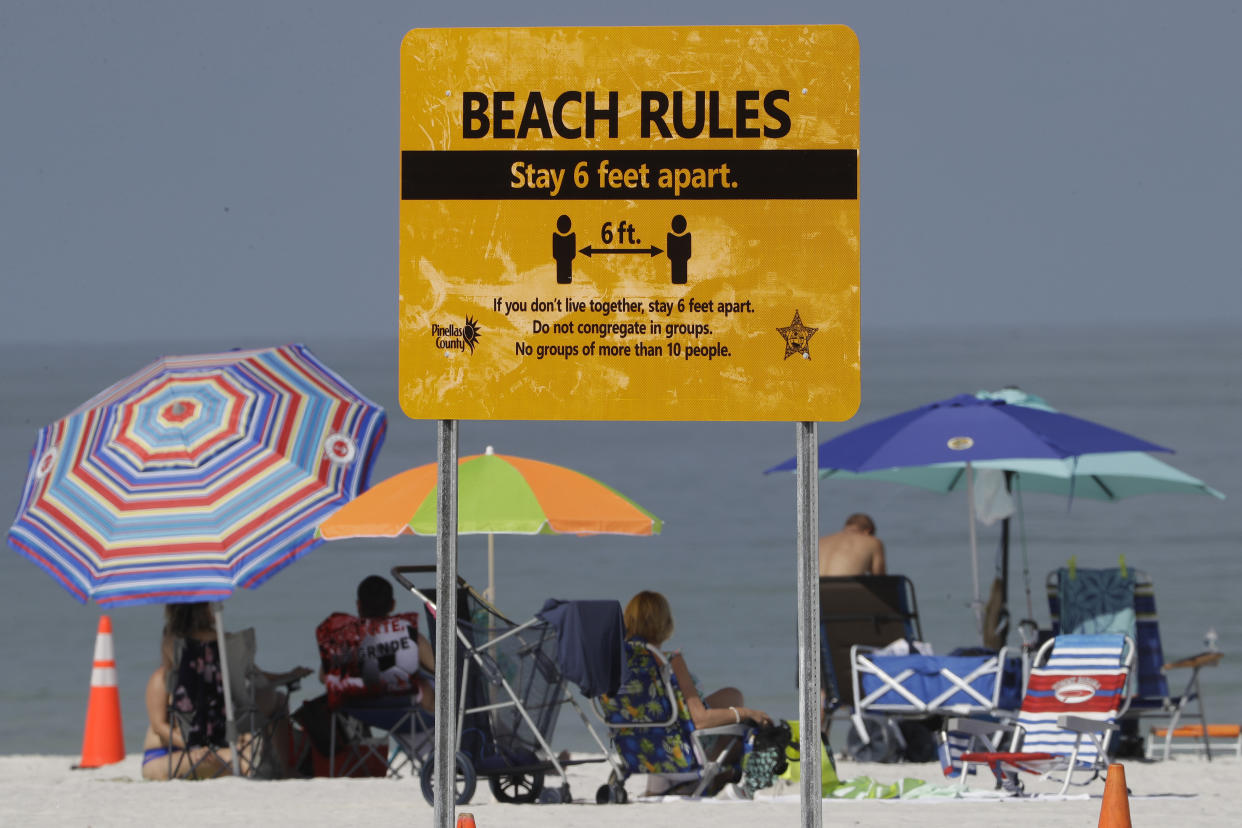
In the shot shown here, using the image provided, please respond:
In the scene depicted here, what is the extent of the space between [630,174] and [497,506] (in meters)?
3.71

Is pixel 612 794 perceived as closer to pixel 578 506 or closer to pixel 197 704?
pixel 578 506

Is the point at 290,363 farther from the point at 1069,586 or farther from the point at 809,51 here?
the point at 809,51

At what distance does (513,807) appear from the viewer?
27.5ft

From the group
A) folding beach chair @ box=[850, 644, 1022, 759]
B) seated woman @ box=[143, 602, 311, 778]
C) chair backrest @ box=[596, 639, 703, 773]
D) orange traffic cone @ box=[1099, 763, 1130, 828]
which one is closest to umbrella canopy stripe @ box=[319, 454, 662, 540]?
chair backrest @ box=[596, 639, 703, 773]

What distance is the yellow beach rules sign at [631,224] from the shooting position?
16.5 feet

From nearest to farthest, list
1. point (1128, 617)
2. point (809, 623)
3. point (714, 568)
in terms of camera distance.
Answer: point (809, 623) < point (1128, 617) < point (714, 568)

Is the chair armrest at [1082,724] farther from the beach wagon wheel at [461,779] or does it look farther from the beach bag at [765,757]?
the beach wagon wheel at [461,779]

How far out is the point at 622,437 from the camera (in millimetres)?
54406

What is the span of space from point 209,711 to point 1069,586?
4346 mm

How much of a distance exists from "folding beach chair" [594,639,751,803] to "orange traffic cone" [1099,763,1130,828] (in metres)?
2.60

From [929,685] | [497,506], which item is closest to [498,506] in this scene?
[497,506]

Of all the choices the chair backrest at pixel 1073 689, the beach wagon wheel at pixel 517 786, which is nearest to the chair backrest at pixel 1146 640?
the chair backrest at pixel 1073 689

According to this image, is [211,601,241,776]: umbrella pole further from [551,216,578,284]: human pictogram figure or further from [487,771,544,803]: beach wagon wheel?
[551,216,578,284]: human pictogram figure

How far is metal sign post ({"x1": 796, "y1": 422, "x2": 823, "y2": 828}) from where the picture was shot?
15.5 feet
